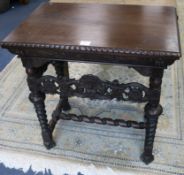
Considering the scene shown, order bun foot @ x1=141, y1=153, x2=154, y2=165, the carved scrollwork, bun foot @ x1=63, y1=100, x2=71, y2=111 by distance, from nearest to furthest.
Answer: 1. the carved scrollwork
2. bun foot @ x1=141, y1=153, x2=154, y2=165
3. bun foot @ x1=63, y1=100, x2=71, y2=111

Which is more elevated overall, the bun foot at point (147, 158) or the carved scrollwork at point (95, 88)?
the carved scrollwork at point (95, 88)

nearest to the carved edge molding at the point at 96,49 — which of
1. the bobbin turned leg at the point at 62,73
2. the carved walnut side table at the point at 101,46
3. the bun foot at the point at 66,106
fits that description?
the carved walnut side table at the point at 101,46

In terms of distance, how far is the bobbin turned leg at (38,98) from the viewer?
1.10m

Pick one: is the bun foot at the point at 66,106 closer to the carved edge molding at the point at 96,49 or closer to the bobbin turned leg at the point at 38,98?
the bobbin turned leg at the point at 38,98

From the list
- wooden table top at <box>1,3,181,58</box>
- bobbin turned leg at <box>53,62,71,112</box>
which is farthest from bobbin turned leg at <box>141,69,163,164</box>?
bobbin turned leg at <box>53,62,71,112</box>

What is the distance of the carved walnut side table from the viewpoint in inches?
36.4

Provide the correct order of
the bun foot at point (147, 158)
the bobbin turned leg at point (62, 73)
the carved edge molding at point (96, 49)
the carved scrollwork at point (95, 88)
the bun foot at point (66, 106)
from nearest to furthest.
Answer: the carved edge molding at point (96, 49) → the carved scrollwork at point (95, 88) → the bun foot at point (147, 158) → the bobbin turned leg at point (62, 73) → the bun foot at point (66, 106)

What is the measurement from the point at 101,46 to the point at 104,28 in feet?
0.53

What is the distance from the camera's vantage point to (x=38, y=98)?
116 centimetres

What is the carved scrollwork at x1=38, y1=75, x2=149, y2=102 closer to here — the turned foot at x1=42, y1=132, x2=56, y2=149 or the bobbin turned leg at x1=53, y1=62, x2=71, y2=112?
the bobbin turned leg at x1=53, y1=62, x2=71, y2=112

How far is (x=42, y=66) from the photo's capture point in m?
1.10

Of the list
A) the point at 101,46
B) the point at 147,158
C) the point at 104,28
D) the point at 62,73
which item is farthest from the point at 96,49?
the point at 147,158

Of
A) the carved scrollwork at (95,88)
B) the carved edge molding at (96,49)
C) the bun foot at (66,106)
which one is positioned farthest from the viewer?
the bun foot at (66,106)

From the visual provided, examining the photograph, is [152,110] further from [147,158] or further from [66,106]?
[66,106]
